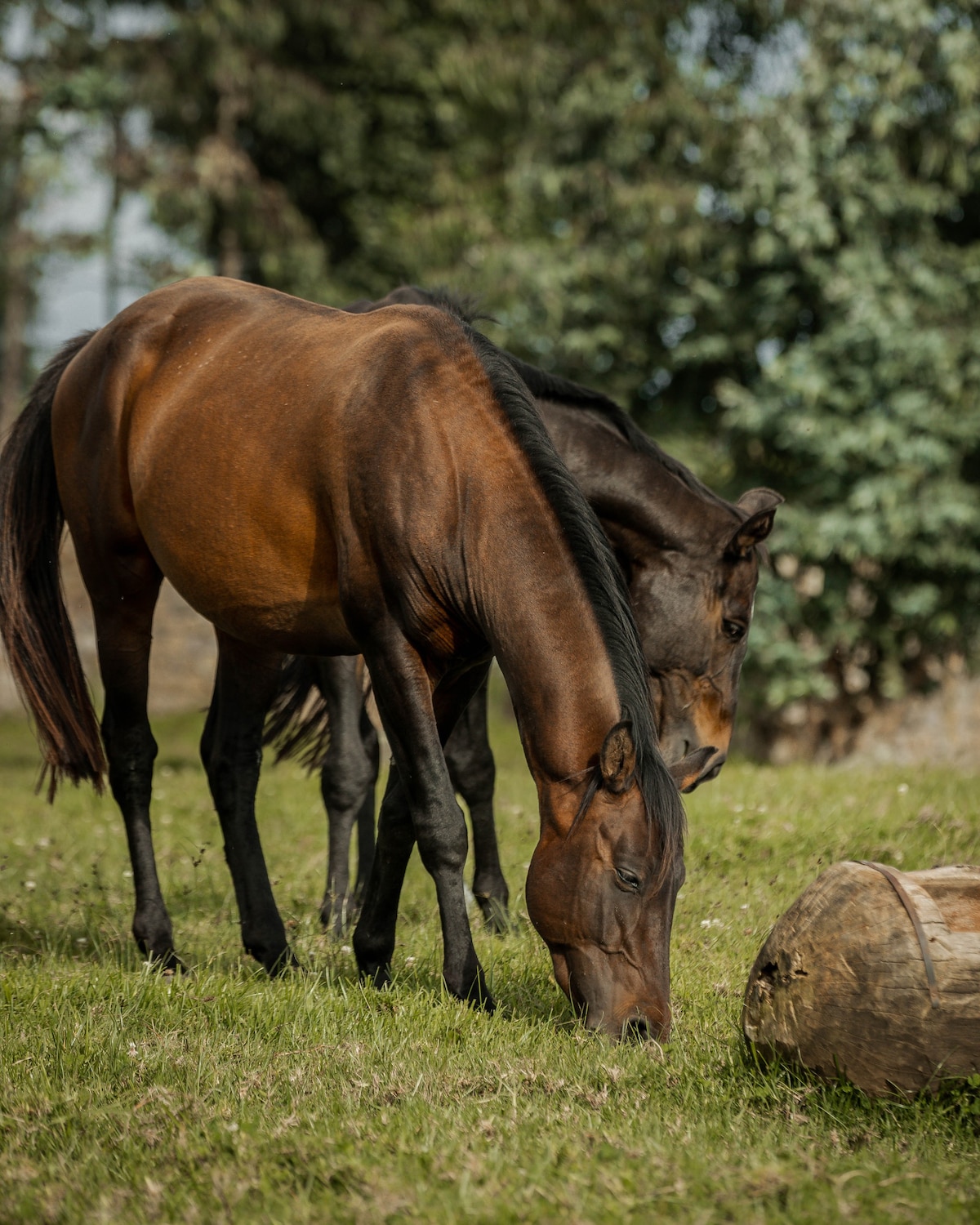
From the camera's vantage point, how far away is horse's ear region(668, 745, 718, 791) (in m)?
3.78

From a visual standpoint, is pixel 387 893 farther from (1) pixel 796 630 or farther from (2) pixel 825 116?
(2) pixel 825 116

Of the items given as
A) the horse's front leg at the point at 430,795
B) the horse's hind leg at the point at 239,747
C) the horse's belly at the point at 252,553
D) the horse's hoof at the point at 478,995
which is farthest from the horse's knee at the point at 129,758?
the horse's hoof at the point at 478,995

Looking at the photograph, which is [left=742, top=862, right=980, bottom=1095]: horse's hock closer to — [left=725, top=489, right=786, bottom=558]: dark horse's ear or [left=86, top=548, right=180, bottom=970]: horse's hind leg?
[left=725, top=489, right=786, bottom=558]: dark horse's ear

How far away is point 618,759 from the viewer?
3400 mm

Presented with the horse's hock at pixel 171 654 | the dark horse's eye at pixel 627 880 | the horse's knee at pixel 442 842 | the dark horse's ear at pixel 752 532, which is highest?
the dark horse's ear at pixel 752 532

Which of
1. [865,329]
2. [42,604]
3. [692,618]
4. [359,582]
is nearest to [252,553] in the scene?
[359,582]

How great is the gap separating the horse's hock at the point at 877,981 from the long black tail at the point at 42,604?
10.5ft

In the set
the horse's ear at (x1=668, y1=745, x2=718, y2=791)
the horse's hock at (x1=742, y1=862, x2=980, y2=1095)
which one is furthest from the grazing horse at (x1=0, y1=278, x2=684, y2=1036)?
the horse's hock at (x1=742, y1=862, x2=980, y2=1095)

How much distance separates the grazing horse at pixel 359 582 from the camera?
3525 millimetres

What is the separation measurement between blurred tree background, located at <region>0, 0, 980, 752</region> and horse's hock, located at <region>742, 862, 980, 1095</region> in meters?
7.90

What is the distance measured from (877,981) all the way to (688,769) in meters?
0.97

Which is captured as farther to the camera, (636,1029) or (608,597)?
Result: (608,597)

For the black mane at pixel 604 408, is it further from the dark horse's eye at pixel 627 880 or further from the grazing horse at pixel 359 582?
the dark horse's eye at pixel 627 880

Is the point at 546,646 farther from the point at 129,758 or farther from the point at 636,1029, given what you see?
the point at 129,758
